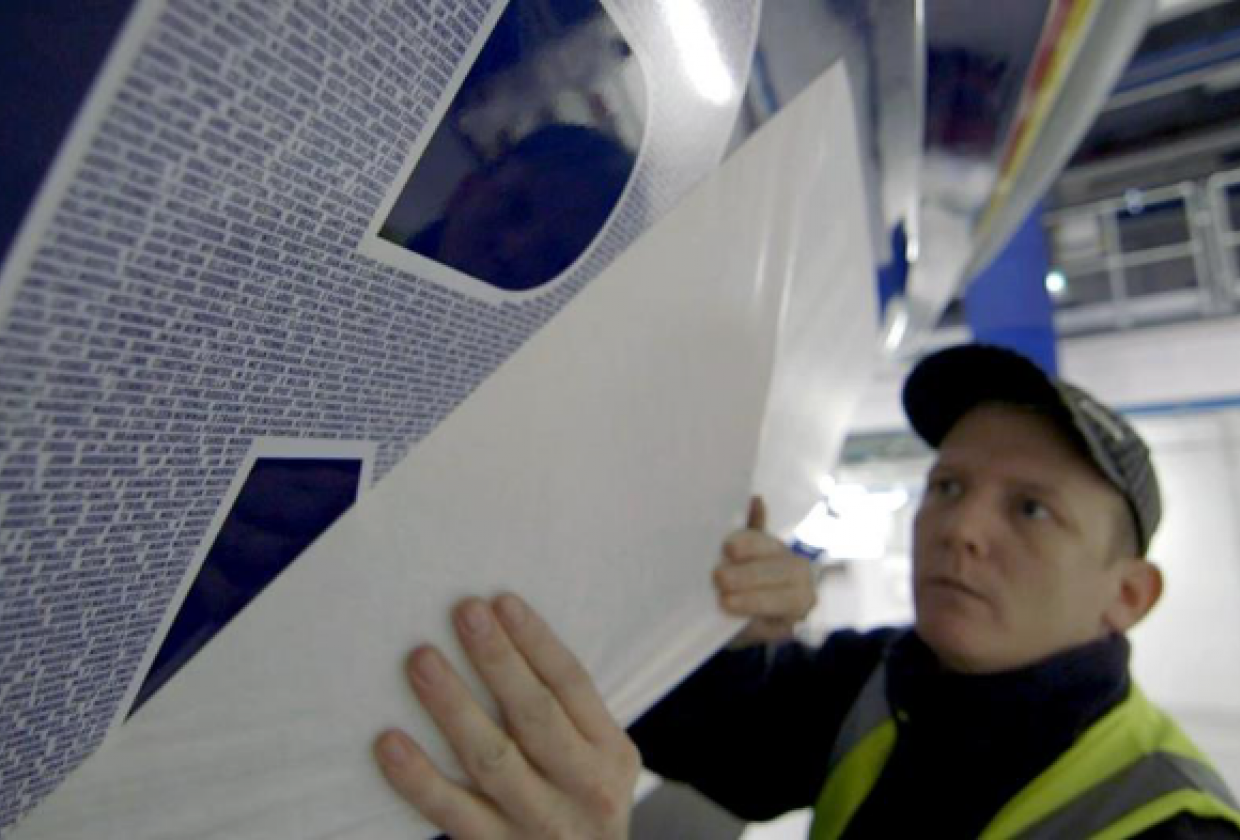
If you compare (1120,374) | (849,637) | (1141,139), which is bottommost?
(849,637)

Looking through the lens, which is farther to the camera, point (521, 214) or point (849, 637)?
point (849, 637)

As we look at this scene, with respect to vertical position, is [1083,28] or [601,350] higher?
[1083,28]

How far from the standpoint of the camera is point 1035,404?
0.85 m

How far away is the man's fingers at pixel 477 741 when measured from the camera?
35 cm

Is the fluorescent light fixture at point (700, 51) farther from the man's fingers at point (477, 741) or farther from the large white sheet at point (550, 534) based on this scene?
the man's fingers at point (477, 741)

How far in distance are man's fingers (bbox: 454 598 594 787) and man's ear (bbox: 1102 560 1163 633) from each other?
718mm

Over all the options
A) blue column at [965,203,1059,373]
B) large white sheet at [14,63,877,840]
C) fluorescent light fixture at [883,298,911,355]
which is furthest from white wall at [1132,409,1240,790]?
large white sheet at [14,63,877,840]

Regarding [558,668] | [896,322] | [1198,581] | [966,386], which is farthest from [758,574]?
[1198,581]

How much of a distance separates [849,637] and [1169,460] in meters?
3.09

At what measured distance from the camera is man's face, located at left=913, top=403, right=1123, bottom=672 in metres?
0.81

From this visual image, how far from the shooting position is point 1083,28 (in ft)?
2.25

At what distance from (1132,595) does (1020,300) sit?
1034 mm

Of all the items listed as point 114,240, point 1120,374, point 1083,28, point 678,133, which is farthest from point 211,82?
point 1120,374

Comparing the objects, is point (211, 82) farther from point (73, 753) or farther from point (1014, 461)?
point (1014, 461)
